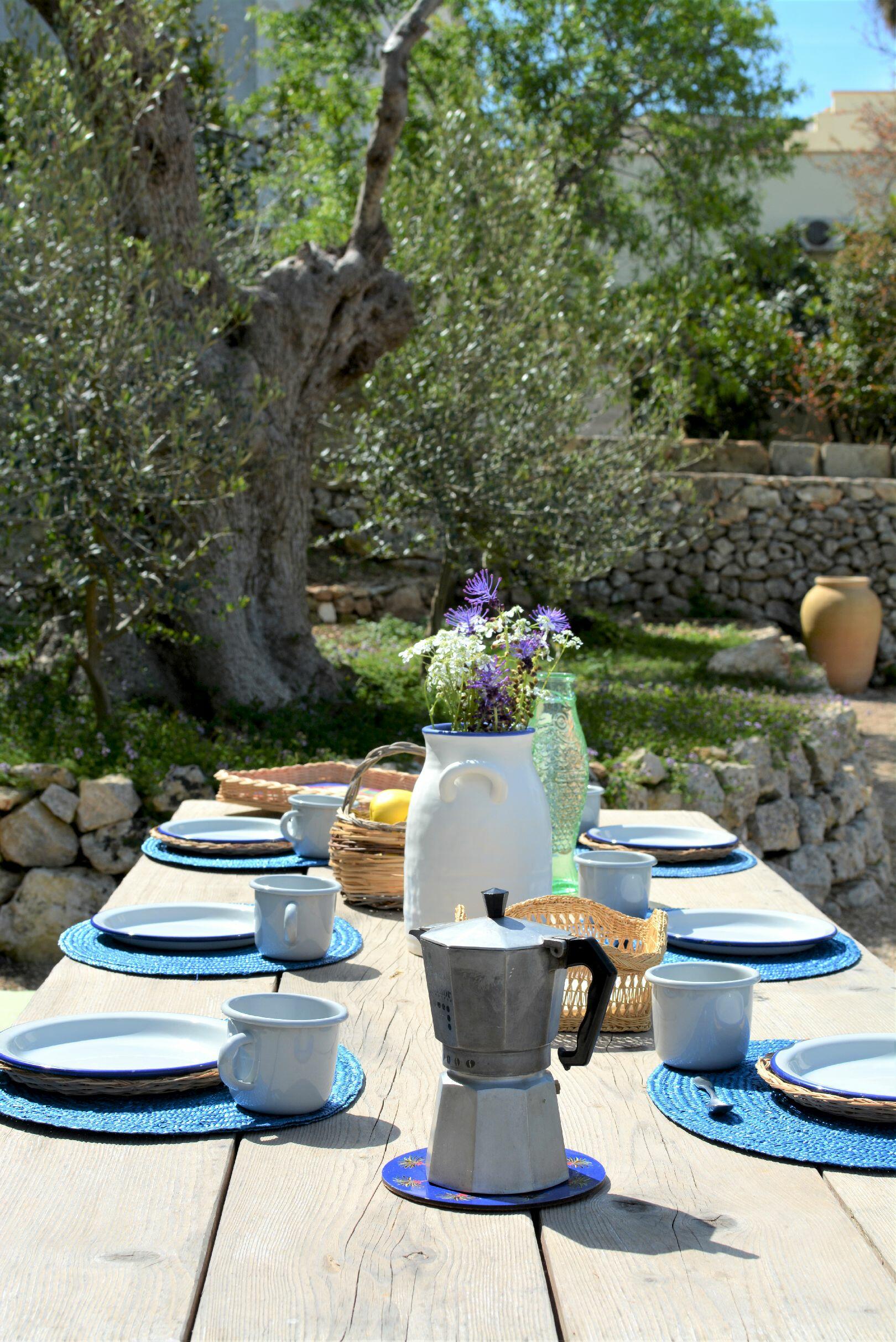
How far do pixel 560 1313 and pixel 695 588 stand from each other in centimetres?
1029

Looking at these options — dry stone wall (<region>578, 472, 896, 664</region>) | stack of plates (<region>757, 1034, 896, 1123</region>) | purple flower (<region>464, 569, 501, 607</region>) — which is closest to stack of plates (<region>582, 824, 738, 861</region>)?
purple flower (<region>464, 569, 501, 607</region>)

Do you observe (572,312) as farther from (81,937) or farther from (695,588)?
(81,937)

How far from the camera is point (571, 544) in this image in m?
7.02

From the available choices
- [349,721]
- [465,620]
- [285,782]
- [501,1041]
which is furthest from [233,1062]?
[349,721]

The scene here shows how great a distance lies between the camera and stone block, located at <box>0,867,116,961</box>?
15.0ft

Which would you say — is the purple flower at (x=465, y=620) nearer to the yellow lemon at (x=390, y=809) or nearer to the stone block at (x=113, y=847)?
the yellow lemon at (x=390, y=809)

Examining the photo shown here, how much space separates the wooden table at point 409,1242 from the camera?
0.96 metres

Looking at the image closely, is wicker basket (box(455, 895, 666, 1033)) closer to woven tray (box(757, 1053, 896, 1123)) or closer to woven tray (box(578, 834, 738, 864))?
woven tray (box(757, 1053, 896, 1123))

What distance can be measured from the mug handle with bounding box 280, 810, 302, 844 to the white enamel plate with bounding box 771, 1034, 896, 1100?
4.15 ft

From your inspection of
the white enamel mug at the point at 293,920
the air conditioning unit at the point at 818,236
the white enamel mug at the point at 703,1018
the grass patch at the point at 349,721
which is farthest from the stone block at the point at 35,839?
the air conditioning unit at the point at 818,236

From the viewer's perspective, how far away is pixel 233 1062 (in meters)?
1.33

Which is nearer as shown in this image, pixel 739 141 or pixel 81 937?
pixel 81 937

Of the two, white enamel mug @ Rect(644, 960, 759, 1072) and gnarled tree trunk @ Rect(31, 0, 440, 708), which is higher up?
gnarled tree trunk @ Rect(31, 0, 440, 708)

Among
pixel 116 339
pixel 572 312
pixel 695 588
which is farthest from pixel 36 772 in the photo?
pixel 695 588
